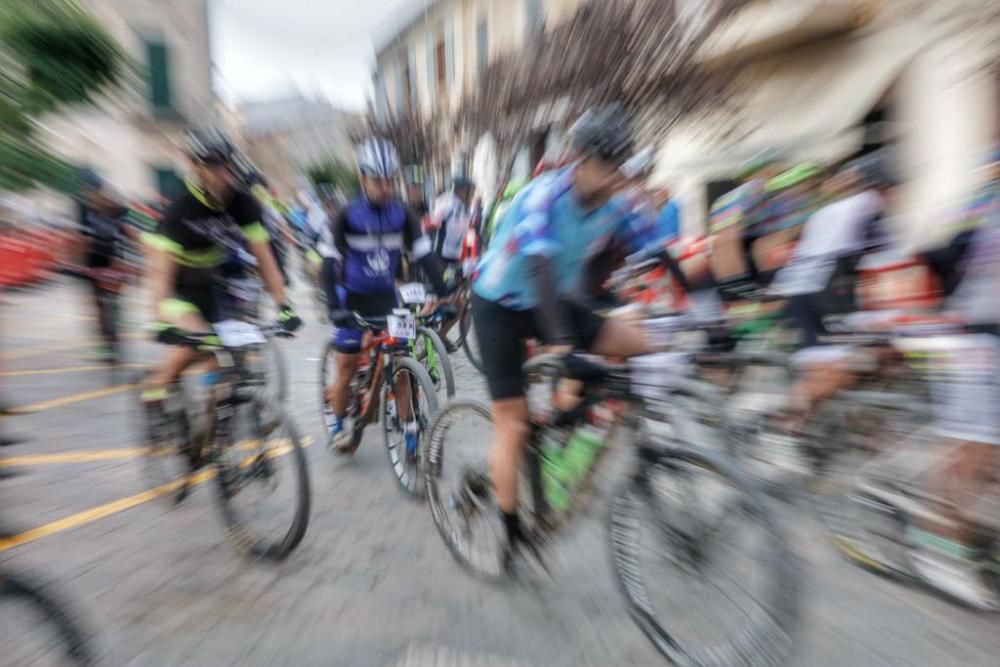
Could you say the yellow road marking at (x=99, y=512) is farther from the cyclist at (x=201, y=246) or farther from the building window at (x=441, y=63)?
the building window at (x=441, y=63)

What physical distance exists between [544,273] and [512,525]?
107 cm

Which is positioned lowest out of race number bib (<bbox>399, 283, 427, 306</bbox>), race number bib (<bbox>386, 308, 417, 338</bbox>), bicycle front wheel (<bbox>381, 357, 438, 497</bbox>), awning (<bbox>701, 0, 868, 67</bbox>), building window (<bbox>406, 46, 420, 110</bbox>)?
bicycle front wheel (<bbox>381, 357, 438, 497</bbox>)

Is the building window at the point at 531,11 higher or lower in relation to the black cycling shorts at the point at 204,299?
higher

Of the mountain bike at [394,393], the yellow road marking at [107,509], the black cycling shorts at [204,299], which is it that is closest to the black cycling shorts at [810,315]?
the mountain bike at [394,393]

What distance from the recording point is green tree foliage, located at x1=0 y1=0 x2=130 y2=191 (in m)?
2.65

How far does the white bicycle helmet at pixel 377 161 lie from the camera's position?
4383 mm

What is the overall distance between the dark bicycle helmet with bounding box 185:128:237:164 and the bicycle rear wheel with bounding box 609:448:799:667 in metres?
2.78

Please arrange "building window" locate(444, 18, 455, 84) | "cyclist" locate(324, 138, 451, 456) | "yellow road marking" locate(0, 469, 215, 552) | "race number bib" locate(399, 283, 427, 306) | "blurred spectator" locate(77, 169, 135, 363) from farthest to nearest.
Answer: "building window" locate(444, 18, 455, 84), "blurred spectator" locate(77, 169, 135, 363), "race number bib" locate(399, 283, 427, 306), "cyclist" locate(324, 138, 451, 456), "yellow road marking" locate(0, 469, 215, 552)

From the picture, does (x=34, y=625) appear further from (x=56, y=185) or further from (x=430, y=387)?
(x=430, y=387)

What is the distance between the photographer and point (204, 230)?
12.5ft

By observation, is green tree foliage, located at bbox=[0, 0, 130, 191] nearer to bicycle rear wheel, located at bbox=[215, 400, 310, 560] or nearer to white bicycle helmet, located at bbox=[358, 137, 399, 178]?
bicycle rear wheel, located at bbox=[215, 400, 310, 560]

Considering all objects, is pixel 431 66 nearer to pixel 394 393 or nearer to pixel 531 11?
pixel 531 11

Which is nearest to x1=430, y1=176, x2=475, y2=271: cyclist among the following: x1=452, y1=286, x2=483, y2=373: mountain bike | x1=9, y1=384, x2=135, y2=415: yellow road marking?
x1=452, y1=286, x2=483, y2=373: mountain bike

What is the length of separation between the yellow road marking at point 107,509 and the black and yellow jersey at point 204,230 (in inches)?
46.4
